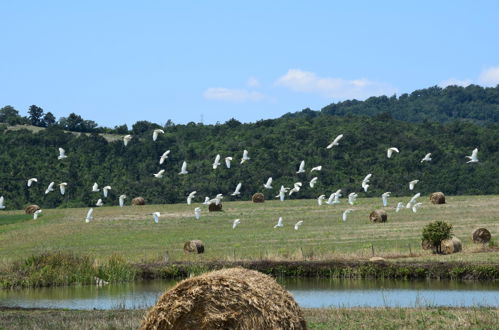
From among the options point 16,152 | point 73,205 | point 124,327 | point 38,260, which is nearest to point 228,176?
point 73,205

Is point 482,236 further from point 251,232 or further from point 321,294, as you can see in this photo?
point 321,294

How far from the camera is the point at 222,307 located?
54.4 feet

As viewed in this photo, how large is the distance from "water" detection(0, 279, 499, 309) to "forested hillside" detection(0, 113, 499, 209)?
58739 millimetres

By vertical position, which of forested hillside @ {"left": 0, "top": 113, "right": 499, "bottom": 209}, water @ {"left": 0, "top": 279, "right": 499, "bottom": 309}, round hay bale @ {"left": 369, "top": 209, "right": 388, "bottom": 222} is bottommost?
water @ {"left": 0, "top": 279, "right": 499, "bottom": 309}

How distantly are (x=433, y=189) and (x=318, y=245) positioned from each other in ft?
169

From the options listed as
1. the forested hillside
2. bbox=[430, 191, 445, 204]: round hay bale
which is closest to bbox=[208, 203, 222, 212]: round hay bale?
bbox=[430, 191, 445, 204]: round hay bale

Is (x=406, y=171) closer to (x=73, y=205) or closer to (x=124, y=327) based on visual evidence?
(x=73, y=205)

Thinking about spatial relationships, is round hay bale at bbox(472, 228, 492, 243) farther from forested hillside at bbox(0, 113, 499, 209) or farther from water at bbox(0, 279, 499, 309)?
forested hillside at bbox(0, 113, 499, 209)

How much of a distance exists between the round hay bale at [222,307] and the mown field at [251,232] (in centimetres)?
2241

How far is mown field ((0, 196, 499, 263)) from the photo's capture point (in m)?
43.2

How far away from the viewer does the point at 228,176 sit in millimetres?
100250

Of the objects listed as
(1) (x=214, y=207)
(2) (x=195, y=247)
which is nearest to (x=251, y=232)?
(2) (x=195, y=247)

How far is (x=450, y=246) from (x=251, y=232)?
17.3m

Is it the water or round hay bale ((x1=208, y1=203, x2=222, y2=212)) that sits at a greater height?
round hay bale ((x1=208, y1=203, x2=222, y2=212))
